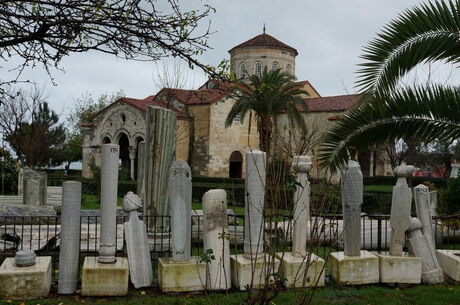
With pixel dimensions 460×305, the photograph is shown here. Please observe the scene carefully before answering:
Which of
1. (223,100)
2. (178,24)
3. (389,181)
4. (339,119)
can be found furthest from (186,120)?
(178,24)

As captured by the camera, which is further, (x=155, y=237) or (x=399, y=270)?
(x=155, y=237)

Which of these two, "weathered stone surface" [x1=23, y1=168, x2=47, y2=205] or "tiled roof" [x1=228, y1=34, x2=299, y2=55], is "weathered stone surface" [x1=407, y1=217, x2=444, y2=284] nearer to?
"weathered stone surface" [x1=23, y1=168, x2=47, y2=205]

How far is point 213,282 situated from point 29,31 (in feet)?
12.3

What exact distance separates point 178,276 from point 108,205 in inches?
51.3

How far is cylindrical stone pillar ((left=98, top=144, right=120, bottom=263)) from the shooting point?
20.7ft

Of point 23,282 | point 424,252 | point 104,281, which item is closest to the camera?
point 23,282

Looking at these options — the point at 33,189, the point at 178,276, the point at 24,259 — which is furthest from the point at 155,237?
the point at 33,189

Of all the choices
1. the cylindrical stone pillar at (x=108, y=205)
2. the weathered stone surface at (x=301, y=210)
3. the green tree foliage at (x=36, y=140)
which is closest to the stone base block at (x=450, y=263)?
the weathered stone surface at (x=301, y=210)

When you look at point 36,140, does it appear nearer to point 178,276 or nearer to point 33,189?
point 33,189

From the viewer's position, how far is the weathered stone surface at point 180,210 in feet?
21.2

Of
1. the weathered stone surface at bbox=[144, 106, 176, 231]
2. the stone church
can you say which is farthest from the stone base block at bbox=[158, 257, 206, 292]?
the stone church

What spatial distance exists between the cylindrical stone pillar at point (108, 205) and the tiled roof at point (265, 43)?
107ft

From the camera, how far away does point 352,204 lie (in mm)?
6680

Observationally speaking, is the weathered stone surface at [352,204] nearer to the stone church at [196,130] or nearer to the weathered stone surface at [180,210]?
the weathered stone surface at [180,210]
